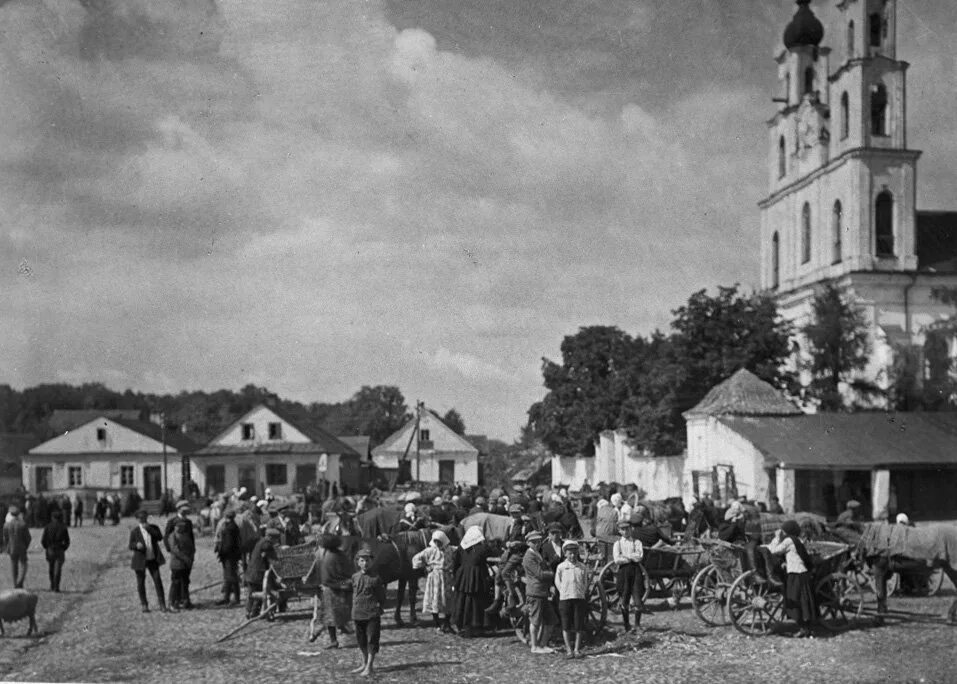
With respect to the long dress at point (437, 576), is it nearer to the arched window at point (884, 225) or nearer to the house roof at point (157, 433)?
the arched window at point (884, 225)

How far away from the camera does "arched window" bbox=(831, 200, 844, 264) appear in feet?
156

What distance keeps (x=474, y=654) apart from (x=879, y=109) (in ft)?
120

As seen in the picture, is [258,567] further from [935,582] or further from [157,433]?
[157,433]

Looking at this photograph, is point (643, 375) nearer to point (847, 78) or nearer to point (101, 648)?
point (847, 78)

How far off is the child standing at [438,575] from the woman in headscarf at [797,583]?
413 centimetres

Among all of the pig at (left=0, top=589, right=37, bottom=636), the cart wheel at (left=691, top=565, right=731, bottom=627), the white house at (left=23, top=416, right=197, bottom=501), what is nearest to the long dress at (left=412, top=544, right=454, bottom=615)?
the cart wheel at (left=691, top=565, right=731, bottom=627)

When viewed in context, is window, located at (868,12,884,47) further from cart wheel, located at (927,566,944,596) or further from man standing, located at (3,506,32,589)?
man standing, located at (3,506,32,589)

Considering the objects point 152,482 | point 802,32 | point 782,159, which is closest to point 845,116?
point 802,32

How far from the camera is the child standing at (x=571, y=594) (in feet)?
43.8

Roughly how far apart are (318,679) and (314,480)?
155ft

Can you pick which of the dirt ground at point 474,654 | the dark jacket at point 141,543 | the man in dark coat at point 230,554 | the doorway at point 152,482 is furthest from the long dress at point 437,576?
the doorway at point 152,482

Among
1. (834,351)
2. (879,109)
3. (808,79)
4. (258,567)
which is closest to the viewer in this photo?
(258,567)

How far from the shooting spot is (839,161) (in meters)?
46.2

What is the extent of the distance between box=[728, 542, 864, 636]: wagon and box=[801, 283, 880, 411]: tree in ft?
90.3
